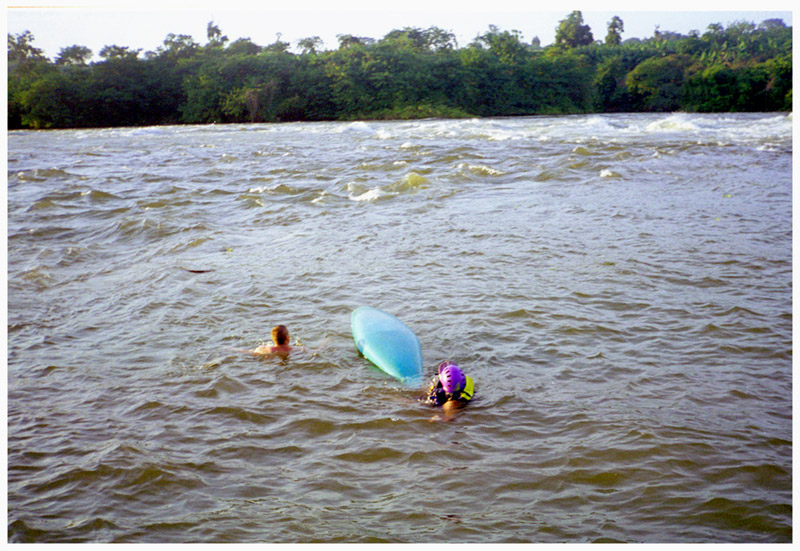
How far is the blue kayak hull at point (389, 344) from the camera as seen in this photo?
171 inches

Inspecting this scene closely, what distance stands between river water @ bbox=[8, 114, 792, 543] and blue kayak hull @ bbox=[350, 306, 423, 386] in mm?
140

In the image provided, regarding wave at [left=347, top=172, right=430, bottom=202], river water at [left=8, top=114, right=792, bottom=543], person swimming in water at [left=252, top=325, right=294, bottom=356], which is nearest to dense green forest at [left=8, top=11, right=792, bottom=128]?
wave at [left=347, top=172, right=430, bottom=202]

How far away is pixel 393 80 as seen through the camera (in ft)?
123

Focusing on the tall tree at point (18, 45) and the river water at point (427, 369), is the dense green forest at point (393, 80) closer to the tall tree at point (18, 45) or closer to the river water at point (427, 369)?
the tall tree at point (18, 45)

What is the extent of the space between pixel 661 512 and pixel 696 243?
4.81 metres

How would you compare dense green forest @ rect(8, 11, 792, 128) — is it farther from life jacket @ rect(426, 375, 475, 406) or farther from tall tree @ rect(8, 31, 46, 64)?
life jacket @ rect(426, 375, 475, 406)

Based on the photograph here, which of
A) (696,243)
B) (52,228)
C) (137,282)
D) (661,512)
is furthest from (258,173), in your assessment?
(661,512)

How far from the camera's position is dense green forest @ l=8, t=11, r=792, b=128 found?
3203cm

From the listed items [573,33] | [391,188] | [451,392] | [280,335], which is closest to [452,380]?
[451,392]

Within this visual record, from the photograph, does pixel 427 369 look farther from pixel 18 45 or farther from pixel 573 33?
pixel 573 33

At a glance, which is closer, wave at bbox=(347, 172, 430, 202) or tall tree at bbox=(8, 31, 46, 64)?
tall tree at bbox=(8, 31, 46, 64)

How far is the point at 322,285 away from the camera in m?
6.30

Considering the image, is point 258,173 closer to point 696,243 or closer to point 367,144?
point 367,144

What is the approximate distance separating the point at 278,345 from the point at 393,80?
35.0 m
